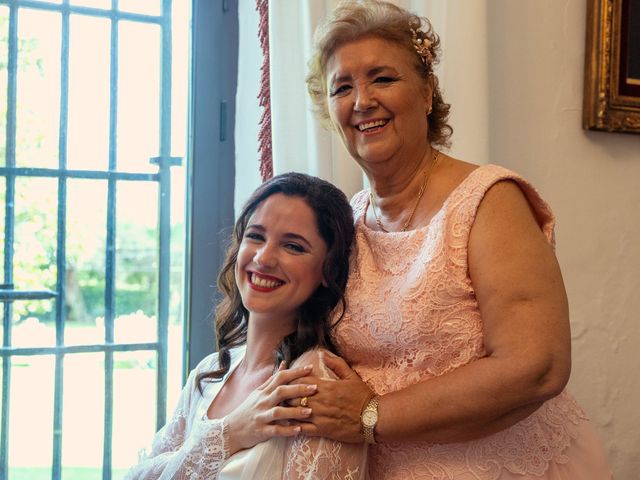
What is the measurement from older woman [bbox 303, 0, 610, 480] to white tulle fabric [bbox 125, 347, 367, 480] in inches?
1.6

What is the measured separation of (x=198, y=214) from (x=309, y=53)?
58cm

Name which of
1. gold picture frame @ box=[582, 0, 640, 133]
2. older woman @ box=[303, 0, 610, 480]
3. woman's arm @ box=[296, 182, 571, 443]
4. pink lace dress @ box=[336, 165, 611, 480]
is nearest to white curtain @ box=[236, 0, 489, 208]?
older woman @ box=[303, 0, 610, 480]

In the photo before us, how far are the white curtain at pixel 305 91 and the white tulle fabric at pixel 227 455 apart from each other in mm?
544

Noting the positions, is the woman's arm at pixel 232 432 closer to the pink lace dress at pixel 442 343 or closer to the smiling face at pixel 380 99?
the pink lace dress at pixel 442 343

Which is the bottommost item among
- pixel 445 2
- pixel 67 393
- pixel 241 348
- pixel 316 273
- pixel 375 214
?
pixel 67 393

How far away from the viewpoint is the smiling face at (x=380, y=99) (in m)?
1.50

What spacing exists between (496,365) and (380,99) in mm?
556

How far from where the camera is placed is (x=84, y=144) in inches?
82.2

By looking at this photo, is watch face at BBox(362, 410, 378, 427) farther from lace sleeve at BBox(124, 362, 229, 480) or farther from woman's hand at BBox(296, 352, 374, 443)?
lace sleeve at BBox(124, 362, 229, 480)

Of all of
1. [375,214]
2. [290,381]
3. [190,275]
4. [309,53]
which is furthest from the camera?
[190,275]

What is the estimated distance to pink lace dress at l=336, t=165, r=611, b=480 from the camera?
1338 millimetres

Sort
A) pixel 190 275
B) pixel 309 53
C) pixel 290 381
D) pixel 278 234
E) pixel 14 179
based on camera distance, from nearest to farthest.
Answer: pixel 290 381, pixel 278 234, pixel 309 53, pixel 14 179, pixel 190 275

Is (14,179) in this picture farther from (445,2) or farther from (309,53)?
(445,2)

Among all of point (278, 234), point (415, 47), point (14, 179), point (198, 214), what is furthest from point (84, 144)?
point (415, 47)
